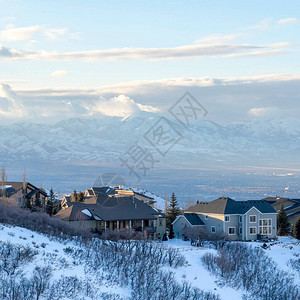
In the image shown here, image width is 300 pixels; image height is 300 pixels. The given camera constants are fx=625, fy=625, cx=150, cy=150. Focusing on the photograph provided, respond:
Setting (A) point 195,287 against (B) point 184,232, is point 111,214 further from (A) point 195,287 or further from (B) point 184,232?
(A) point 195,287

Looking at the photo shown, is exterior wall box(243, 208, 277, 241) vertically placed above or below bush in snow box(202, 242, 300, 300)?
above

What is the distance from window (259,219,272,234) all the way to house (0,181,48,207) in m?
25.0

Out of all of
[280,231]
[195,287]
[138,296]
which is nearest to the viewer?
[138,296]

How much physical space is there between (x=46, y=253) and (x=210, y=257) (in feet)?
46.1

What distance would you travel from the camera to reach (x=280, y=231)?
7325 cm

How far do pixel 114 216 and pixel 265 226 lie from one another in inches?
674

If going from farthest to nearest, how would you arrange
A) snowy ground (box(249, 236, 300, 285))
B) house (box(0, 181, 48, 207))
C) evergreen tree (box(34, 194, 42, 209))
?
evergreen tree (box(34, 194, 42, 209)) → house (box(0, 181, 48, 207)) → snowy ground (box(249, 236, 300, 285))

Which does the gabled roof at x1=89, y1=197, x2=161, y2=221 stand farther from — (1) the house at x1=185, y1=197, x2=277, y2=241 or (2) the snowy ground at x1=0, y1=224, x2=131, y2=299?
(2) the snowy ground at x1=0, y1=224, x2=131, y2=299

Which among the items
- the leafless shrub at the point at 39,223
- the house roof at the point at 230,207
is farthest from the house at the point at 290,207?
the leafless shrub at the point at 39,223

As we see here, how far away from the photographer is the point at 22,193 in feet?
240

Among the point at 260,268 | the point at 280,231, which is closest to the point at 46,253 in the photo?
the point at 260,268

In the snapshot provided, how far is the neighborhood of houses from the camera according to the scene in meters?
60.6

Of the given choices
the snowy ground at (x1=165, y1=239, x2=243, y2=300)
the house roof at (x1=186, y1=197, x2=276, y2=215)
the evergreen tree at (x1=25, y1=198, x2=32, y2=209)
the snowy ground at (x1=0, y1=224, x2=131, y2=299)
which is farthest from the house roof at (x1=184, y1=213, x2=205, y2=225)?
the snowy ground at (x1=0, y1=224, x2=131, y2=299)

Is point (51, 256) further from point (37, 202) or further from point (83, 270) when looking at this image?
point (37, 202)
